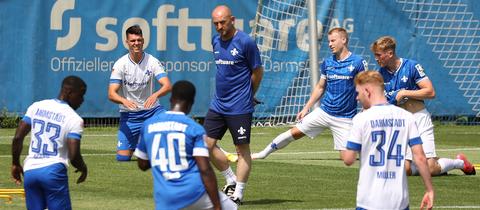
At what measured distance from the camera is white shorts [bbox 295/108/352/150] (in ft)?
56.6

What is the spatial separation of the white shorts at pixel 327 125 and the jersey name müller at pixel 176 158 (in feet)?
26.9

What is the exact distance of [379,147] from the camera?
933cm

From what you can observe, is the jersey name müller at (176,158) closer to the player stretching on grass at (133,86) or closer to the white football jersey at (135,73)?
the player stretching on grass at (133,86)

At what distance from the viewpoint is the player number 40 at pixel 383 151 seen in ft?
30.5

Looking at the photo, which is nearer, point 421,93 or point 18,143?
point 18,143

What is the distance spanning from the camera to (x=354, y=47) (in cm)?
2622

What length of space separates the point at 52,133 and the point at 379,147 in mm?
2462

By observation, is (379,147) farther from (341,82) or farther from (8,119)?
(8,119)

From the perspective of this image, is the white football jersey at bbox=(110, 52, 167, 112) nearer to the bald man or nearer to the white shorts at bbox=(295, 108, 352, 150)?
the white shorts at bbox=(295, 108, 352, 150)

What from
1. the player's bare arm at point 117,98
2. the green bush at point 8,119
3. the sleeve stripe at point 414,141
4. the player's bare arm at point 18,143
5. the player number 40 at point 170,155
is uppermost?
the sleeve stripe at point 414,141

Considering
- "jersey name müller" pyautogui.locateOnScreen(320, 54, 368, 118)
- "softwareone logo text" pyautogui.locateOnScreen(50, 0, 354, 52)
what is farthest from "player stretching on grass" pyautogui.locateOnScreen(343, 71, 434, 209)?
"softwareone logo text" pyautogui.locateOnScreen(50, 0, 354, 52)

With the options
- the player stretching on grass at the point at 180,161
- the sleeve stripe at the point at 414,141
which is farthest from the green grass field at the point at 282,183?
the player stretching on grass at the point at 180,161

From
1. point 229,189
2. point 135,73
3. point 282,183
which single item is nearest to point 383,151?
point 229,189

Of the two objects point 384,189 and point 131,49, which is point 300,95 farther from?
point 384,189
